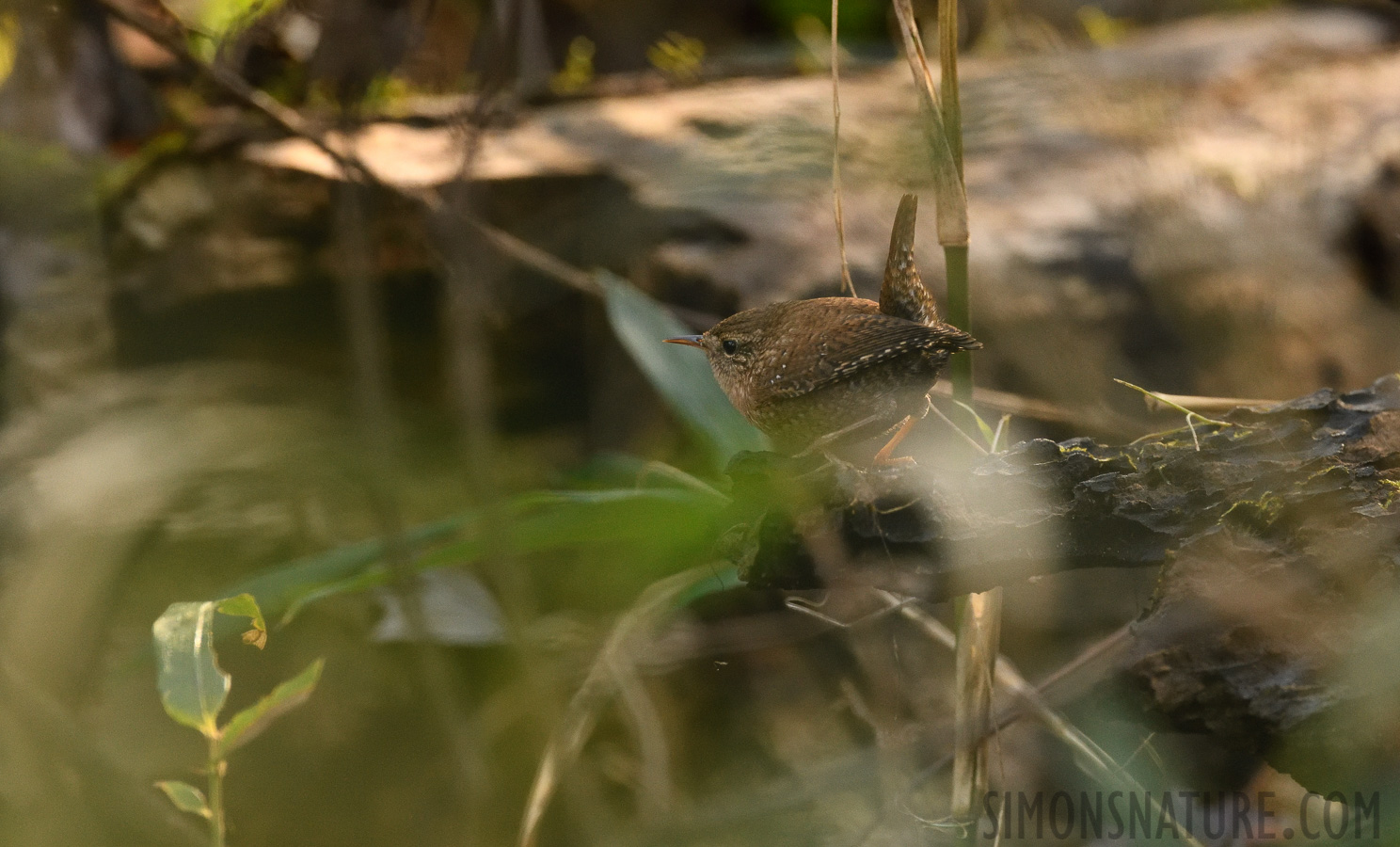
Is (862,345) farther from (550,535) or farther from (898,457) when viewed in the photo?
(550,535)

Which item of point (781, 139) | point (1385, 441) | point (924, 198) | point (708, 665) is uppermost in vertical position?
point (781, 139)

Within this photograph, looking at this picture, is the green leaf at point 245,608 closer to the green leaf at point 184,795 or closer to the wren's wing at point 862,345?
the green leaf at point 184,795

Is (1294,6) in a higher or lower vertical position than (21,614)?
higher

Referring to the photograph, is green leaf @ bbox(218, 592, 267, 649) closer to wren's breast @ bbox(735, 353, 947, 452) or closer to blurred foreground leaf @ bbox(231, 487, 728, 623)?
blurred foreground leaf @ bbox(231, 487, 728, 623)

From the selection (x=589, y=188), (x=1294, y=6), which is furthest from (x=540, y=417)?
(x=1294, y=6)

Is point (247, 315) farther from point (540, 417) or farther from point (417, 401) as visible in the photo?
point (540, 417)

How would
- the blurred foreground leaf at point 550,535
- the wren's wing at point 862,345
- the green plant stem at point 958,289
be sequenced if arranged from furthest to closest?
the blurred foreground leaf at point 550,535, the green plant stem at point 958,289, the wren's wing at point 862,345

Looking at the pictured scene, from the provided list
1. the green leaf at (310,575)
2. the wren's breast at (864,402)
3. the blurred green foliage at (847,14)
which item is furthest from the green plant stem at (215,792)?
the blurred green foliage at (847,14)

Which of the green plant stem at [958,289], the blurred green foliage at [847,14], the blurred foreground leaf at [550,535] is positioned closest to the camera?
the green plant stem at [958,289]
